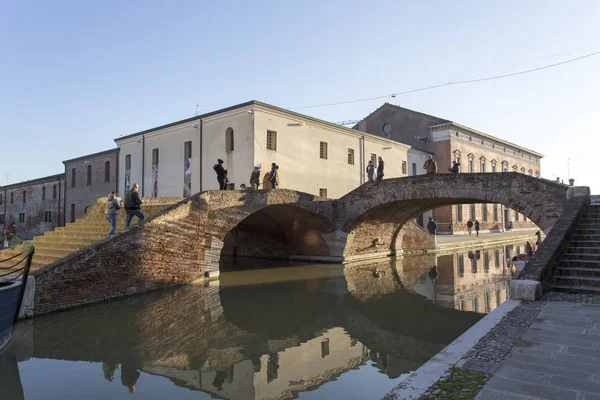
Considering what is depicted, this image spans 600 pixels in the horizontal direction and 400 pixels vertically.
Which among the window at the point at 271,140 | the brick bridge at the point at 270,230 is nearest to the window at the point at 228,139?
the window at the point at 271,140

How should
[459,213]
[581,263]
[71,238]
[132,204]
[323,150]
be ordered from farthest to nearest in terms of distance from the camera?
[459,213] < [323,150] < [71,238] < [132,204] < [581,263]

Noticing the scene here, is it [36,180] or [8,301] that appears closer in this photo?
[8,301]

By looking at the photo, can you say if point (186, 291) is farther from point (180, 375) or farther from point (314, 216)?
point (314, 216)

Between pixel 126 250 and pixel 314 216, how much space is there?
8444mm

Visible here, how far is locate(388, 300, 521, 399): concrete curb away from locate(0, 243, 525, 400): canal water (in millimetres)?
1045

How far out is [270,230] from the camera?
18047 mm

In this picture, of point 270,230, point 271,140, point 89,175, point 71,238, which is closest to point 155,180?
point 271,140

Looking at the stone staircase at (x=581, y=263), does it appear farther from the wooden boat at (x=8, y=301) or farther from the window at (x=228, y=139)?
the window at (x=228, y=139)

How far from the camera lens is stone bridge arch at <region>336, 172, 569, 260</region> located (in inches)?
478

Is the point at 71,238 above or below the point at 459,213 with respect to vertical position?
below

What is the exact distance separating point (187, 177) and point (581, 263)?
16.9m

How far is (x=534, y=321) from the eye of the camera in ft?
16.1

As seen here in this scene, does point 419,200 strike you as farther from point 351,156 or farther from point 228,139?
point 228,139

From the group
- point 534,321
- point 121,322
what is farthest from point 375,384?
point 121,322
